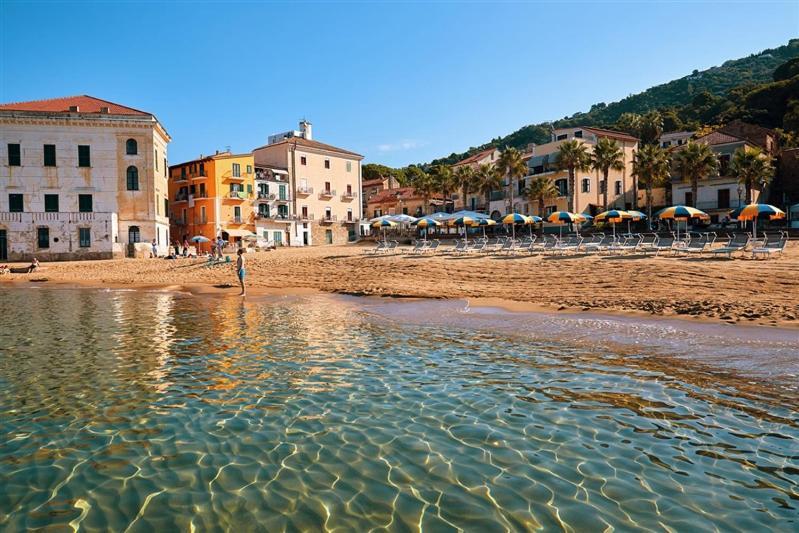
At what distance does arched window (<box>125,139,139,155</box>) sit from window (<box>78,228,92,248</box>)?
21.9 ft

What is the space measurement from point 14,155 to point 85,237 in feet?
25.5

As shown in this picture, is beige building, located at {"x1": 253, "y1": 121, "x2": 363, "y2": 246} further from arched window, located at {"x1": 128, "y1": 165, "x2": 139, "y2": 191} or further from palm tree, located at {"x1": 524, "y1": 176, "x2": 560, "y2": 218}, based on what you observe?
palm tree, located at {"x1": 524, "y1": 176, "x2": 560, "y2": 218}

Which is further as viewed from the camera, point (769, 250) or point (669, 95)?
point (669, 95)

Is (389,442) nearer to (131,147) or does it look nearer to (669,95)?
(131,147)

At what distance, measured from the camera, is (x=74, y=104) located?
41562 mm

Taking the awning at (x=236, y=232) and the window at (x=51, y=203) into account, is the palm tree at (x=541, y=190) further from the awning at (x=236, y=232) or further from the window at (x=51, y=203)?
the window at (x=51, y=203)

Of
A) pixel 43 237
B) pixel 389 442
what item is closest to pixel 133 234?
pixel 43 237

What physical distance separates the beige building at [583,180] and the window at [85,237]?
41.8m

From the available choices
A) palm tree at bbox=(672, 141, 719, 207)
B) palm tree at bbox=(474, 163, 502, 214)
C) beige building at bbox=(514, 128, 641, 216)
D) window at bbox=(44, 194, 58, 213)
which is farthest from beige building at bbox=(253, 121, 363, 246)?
palm tree at bbox=(672, 141, 719, 207)

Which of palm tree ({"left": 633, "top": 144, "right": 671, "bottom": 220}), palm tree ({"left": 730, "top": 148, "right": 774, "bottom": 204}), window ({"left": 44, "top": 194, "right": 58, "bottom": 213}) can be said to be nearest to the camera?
window ({"left": 44, "top": 194, "right": 58, "bottom": 213})

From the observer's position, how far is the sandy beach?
14023mm

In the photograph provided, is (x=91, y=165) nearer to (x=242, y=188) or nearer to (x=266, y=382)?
(x=242, y=188)

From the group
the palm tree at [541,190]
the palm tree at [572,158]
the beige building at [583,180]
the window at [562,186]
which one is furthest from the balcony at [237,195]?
the window at [562,186]

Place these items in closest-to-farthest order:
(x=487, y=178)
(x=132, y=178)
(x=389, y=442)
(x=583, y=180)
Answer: (x=389, y=442)
(x=132, y=178)
(x=583, y=180)
(x=487, y=178)
